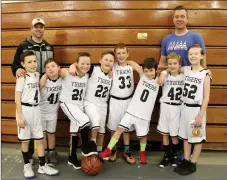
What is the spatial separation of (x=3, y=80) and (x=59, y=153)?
4.87 ft

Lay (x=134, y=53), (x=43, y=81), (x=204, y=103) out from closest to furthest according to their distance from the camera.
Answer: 1. (x=204, y=103)
2. (x=43, y=81)
3. (x=134, y=53)

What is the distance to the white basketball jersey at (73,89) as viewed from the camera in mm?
3303

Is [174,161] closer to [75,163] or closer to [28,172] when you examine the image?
[75,163]

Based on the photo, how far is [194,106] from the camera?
304 centimetres

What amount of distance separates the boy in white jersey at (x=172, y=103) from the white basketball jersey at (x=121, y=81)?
46 centimetres

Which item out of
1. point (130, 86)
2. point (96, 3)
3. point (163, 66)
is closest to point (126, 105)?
point (130, 86)

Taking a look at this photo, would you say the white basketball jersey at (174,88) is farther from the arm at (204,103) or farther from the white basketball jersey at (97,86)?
the white basketball jersey at (97,86)

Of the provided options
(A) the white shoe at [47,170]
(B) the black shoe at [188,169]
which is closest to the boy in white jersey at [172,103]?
(B) the black shoe at [188,169]

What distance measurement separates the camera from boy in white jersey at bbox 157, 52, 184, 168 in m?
3.22

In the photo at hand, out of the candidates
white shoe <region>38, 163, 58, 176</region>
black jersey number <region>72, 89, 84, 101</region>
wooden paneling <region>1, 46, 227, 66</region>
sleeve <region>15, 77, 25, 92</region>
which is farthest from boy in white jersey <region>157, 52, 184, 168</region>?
sleeve <region>15, 77, 25, 92</region>

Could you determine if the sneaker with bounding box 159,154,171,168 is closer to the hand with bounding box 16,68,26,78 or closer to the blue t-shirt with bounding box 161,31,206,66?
the blue t-shirt with bounding box 161,31,206,66

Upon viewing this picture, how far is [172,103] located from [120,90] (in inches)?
26.7

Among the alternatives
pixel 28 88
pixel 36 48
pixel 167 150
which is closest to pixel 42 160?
pixel 28 88

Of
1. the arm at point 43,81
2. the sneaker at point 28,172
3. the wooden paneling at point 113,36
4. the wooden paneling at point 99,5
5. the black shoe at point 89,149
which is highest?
the wooden paneling at point 99,5
